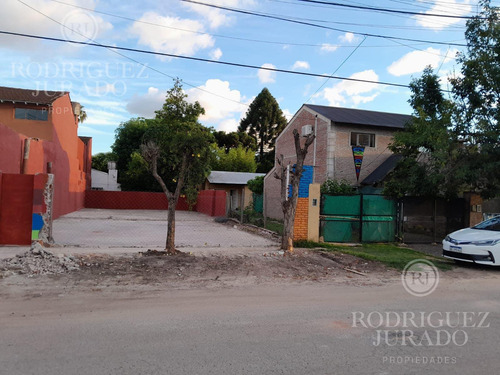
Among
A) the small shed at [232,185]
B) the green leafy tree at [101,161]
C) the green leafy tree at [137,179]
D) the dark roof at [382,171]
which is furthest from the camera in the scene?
the green leafy tree at [101,161]

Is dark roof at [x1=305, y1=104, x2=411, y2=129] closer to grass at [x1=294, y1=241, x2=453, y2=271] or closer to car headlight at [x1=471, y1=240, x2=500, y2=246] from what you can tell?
grass at [x1=294, y1=241, x2=453, y2=271]

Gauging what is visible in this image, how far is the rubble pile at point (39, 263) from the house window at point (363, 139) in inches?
686

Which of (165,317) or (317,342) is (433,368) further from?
(165,317)

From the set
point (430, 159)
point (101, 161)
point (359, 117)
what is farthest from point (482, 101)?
point (101, 161)

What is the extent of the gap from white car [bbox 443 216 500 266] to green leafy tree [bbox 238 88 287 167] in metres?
45.4

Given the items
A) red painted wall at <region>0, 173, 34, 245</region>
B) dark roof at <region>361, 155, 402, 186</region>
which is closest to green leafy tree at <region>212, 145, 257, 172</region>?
dark roof at <region>361, 155, 402, 186</region>

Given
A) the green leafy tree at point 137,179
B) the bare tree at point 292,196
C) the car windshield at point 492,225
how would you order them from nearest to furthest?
the bare tree at point 292,196
the car windshield at point 492,225
the green leafy tree at point 137,179

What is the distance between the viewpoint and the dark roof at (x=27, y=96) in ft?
83.5

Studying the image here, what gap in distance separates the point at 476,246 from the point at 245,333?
7.88m

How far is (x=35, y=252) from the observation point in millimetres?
8336

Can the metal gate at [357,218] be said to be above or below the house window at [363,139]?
below

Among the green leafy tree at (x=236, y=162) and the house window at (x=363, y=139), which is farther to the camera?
the green leafy tree at (x=236, y=162)

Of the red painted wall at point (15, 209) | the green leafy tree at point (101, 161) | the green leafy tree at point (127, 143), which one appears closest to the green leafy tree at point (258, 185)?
the green leafy tree at point (127, 143)

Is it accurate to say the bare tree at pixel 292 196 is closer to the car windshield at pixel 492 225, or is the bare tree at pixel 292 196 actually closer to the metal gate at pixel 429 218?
the car windshield at pixel 492 225
